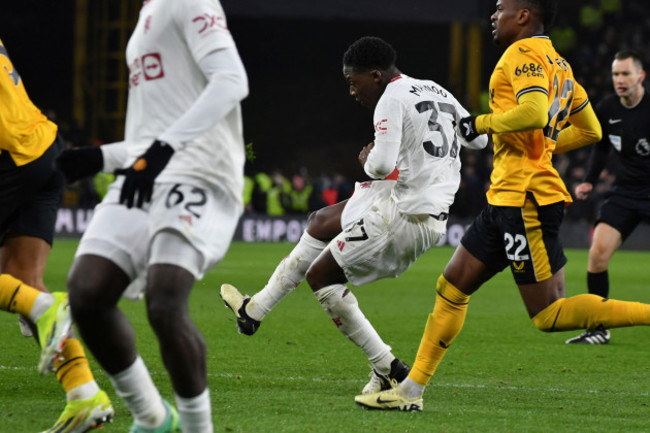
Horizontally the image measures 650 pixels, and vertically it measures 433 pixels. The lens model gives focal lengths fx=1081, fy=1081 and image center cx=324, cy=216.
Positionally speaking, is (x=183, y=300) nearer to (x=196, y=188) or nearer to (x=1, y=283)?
(x=196, y=188)

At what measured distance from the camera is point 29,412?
193 inches

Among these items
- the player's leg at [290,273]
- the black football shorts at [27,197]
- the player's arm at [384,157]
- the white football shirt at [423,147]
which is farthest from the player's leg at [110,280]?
the player's leg at [290,273]

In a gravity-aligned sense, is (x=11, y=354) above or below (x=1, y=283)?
below

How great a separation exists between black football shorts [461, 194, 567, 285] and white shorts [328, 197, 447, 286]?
A: 0.43 meters

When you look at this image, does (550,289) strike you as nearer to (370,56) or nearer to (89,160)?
(370,56)

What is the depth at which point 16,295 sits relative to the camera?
4520mm

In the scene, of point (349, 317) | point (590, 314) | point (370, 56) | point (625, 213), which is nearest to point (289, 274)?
point (349, 317)

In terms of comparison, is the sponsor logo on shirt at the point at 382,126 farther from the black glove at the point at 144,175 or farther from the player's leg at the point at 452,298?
the black glove at the point at 144,175

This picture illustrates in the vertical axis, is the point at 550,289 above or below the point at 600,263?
above

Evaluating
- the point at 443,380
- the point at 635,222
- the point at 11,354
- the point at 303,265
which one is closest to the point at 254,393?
the point at 303,265

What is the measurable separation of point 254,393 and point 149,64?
7.60 ft

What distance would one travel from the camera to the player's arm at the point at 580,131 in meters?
5.60

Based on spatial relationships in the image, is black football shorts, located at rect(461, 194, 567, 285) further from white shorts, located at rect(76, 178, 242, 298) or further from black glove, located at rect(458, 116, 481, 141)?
white shorts, located at rect(76, 178, 242, 298)

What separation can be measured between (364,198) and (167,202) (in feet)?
7.50
